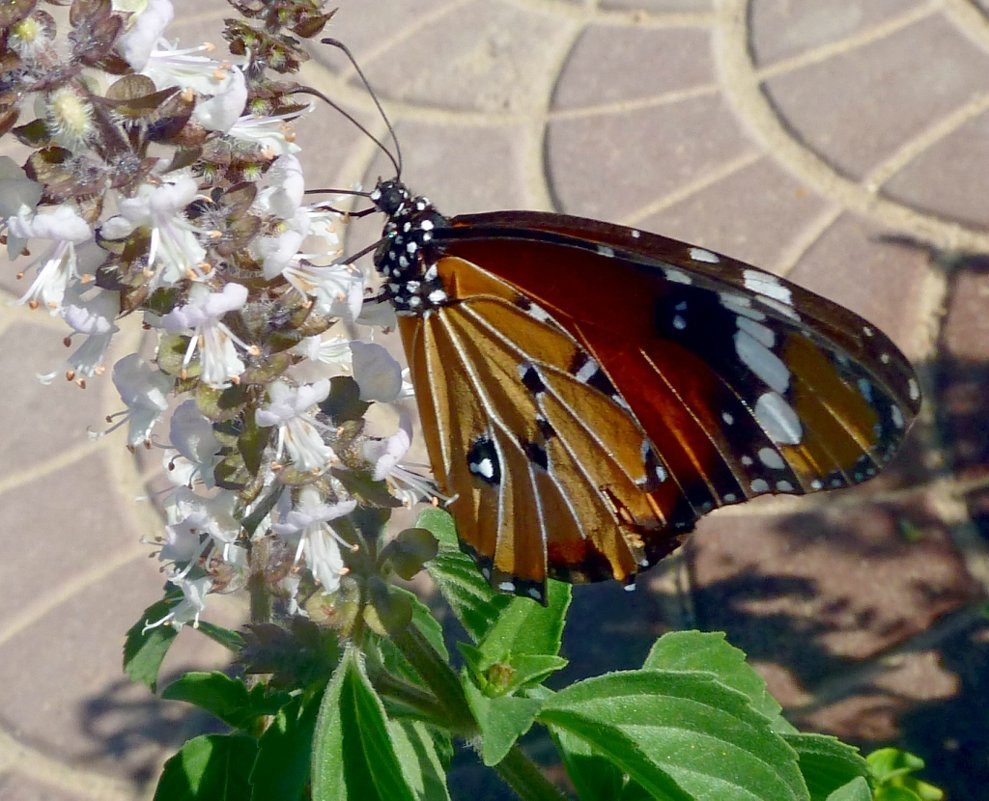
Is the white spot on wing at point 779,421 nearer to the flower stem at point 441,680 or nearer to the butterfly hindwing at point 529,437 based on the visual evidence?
the butterfly hindwing at point 529,437

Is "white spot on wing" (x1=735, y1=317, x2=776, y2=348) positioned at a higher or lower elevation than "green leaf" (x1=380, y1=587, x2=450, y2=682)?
higher

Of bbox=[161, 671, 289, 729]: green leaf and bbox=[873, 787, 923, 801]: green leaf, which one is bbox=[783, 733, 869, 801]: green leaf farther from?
bbox=[161, 671, 289, 729]: green leaf

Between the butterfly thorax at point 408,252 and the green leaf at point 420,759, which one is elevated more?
the butterfly thorax at point 408,252

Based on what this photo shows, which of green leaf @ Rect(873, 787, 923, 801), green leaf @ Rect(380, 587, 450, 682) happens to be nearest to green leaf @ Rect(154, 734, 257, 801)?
green leaf @ Rect(380, 587, 450, 682)

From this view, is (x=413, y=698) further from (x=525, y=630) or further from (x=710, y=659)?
(x=710, y=659)

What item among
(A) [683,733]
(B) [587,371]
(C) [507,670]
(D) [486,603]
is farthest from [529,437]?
(A) [683,733]

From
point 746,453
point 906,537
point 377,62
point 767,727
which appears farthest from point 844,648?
point 377,62

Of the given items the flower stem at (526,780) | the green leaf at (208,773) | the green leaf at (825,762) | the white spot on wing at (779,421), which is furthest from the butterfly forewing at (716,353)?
the green leaf at (208,773)
